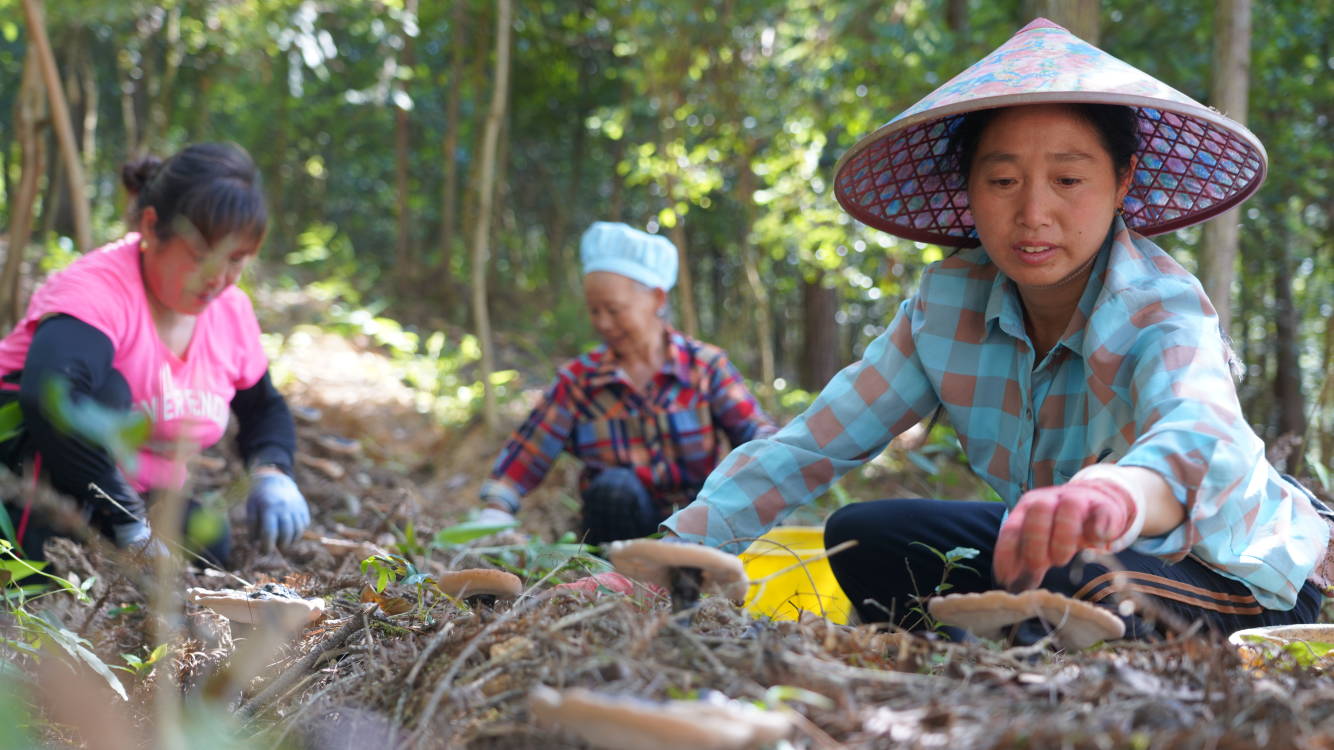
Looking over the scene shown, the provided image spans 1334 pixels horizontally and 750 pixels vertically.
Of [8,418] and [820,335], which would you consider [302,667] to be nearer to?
[8,418]

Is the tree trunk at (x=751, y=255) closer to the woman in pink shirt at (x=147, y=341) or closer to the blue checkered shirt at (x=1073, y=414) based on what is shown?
the woman in pink shirt at (x=147, y=341)

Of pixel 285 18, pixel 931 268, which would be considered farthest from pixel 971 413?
pixel 285 18

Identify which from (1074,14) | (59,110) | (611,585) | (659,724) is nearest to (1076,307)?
(611,585)

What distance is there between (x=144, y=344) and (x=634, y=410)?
1554 mm

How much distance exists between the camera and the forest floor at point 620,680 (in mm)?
1000

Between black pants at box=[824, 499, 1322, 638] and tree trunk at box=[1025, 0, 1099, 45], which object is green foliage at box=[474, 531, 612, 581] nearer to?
black pants at box=[824, 499, 1322, 638]

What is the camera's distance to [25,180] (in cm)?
411

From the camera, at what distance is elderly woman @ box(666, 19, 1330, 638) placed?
1453mm

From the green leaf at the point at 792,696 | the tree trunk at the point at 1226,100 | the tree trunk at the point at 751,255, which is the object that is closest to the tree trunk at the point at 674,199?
the tree trunk at the point at 751,255

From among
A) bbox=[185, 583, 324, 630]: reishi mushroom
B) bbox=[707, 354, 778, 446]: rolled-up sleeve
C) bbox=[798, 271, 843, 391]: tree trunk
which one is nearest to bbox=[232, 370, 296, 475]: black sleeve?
bbox=[707, 354, 778, 446]: rolled-up sleeve

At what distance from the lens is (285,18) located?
5902 millimetres

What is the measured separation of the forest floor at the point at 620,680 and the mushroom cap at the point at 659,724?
0.16 meters

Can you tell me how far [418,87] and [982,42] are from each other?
17.1 ft

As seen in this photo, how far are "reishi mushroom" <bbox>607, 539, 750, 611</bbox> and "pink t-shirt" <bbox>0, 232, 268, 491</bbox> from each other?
1618 millimetres
